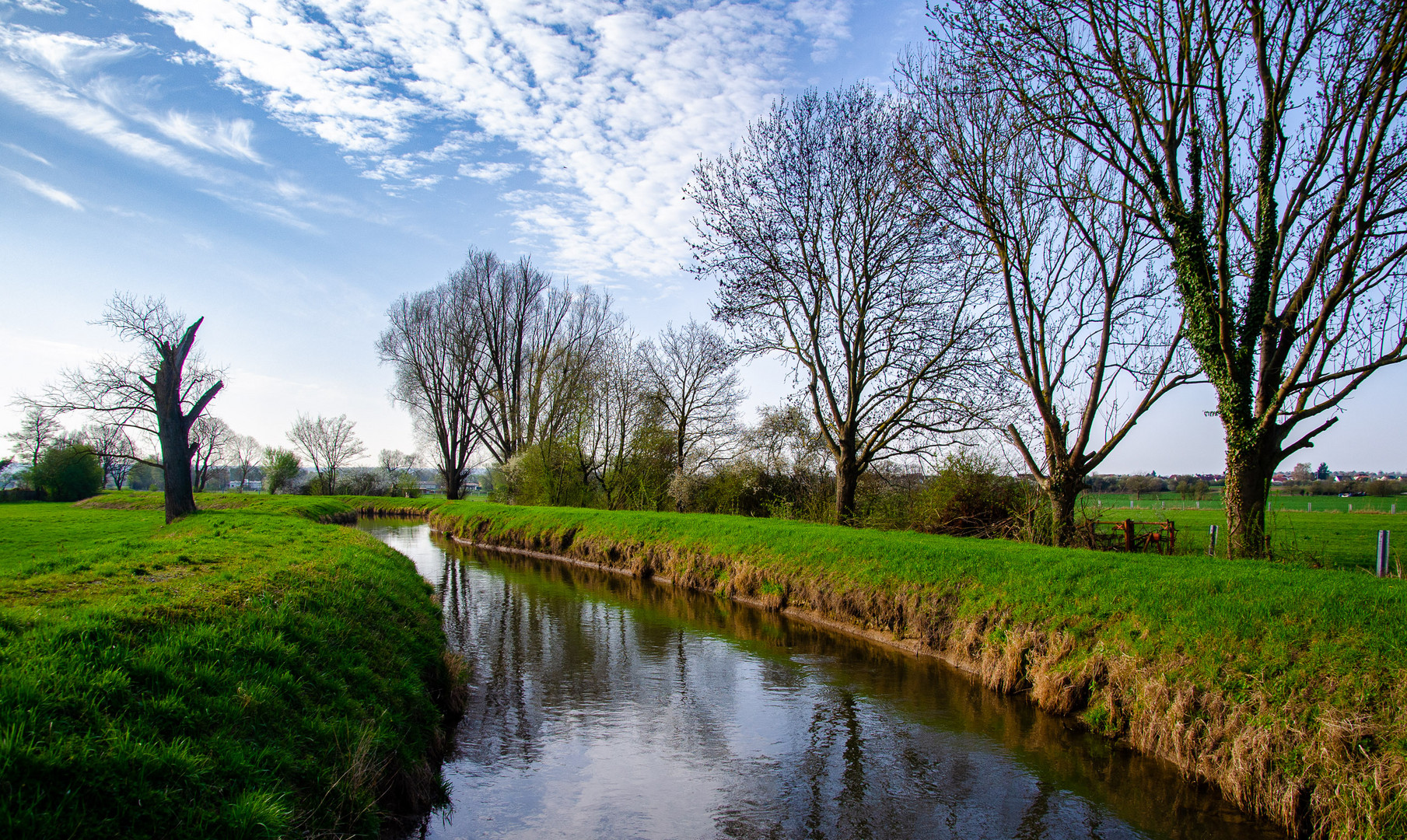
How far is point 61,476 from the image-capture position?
127 ft

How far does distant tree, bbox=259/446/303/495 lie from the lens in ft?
194

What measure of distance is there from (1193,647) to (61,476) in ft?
174

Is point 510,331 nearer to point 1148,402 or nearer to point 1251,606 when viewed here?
point 1148,402

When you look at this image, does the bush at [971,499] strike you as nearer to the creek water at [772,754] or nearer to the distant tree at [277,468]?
the creek water at [772,754]

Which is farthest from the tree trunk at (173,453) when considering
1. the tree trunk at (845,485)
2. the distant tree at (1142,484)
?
the distant tree at (1142,484)

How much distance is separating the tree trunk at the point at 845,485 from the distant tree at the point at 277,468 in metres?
57.7

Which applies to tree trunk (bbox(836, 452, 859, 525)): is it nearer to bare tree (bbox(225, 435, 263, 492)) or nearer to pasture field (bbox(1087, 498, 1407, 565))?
pasture field (bbox(1087, 498, 1407, 565))

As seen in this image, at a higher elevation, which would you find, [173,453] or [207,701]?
[173,453]

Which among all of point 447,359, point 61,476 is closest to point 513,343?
point 447,359

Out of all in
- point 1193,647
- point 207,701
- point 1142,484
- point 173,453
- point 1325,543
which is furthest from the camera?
point 1142,484

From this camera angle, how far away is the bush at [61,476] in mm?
38250

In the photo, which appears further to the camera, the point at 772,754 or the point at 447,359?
the point at 447,359

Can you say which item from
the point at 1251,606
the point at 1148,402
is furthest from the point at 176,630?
the point at 1148,402

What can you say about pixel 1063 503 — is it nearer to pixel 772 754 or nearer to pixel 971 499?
pixel 971 499
